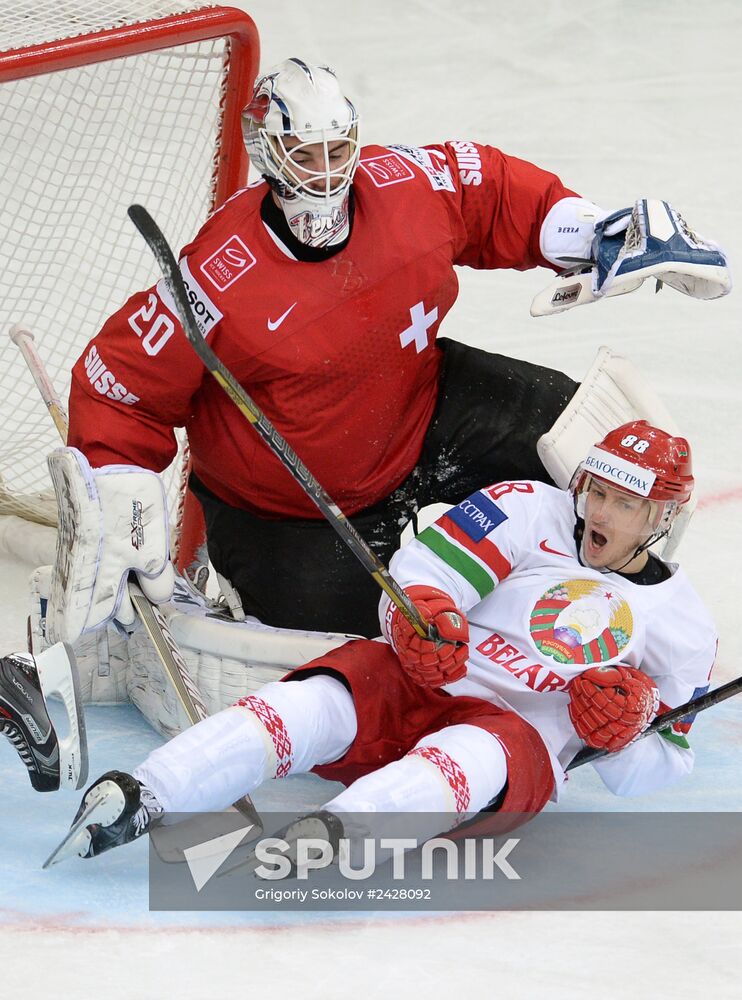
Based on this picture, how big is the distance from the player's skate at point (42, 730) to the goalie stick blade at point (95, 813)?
0.17 meters

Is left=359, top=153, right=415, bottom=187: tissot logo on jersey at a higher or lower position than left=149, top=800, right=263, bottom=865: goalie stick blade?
higher

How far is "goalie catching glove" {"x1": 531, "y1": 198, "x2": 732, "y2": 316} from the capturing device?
2.49 metres

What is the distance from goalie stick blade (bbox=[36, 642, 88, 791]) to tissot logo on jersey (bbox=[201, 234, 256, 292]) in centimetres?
59

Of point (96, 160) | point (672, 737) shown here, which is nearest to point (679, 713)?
point (672, 737)

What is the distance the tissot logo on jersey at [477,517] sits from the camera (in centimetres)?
231

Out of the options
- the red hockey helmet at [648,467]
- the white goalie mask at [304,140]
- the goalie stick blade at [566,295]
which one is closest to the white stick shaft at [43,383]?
the white goalie mask at [304,140]

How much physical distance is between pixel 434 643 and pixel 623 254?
73 cm

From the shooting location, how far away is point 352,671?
226 centimetres

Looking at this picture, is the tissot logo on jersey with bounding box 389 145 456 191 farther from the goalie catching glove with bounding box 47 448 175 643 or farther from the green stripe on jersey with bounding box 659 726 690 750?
the green stripe on jersey with bounding box 659 726 690 750

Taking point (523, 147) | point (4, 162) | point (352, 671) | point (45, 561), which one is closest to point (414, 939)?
point (352, 671)

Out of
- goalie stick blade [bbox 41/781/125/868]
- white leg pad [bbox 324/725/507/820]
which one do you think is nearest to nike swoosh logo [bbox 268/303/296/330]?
white leg pad [bbox 324/725/507/820]

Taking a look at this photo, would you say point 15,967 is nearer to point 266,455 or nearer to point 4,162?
point 266,455

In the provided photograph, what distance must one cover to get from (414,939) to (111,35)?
1.50m

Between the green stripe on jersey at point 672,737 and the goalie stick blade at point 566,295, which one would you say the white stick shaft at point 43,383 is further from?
the green stripe on jersey at point 672,737
